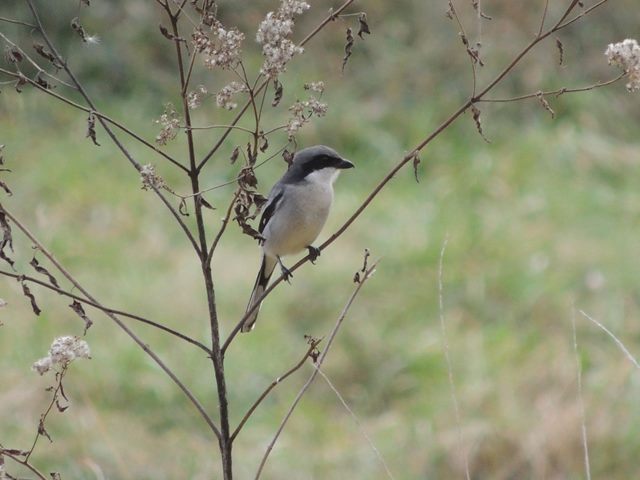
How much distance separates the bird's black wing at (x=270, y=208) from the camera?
360 centimetres

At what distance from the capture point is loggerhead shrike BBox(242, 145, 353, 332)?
136 inches

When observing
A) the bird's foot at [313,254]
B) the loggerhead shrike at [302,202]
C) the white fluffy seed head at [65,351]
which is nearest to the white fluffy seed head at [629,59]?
the white fluffy seed head at [65,351]

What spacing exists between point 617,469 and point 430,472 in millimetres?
738

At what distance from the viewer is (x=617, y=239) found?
6156mm

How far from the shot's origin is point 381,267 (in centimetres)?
588

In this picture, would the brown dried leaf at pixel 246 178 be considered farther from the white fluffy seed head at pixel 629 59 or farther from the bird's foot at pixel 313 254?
the bird's foot at pixel 313 254

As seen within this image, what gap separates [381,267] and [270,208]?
2292mm

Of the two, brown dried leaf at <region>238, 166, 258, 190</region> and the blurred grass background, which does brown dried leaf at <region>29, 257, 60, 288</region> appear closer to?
brown dried leaf at <region>238, 166, 258, 190</region>

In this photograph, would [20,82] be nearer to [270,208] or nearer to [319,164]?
[319,164]

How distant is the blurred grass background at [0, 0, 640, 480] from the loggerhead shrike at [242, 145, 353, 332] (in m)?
1.12

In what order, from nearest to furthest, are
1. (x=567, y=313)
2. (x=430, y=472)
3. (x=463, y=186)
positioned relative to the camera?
(x=430, y=472) < (x=567, y=313) < (x=463, y=186)

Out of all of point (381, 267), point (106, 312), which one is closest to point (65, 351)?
point (106, 312)

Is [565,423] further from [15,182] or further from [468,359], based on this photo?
[15,182]

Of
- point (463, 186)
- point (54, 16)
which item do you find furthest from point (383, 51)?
point (54, 16)
